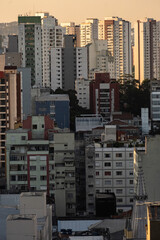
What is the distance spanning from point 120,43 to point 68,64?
30536mm

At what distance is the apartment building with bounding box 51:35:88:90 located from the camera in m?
73.8

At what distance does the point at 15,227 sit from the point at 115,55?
277 ft

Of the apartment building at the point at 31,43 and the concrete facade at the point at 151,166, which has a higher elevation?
the apartment building at the point at 31,43

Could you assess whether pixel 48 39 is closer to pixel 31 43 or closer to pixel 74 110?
pixel 31 43

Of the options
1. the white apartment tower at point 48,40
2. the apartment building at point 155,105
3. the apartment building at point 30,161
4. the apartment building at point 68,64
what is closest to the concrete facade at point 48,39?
the white apartment tower at point 48,40

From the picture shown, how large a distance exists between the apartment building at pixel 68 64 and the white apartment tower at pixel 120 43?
Answer: 2445cm

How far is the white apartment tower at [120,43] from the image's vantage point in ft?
334

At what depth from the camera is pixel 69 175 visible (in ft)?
108

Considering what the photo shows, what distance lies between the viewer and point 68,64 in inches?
2921

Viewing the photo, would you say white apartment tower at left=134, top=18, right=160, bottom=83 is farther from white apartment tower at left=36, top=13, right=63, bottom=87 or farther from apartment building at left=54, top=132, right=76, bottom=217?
apartment building at left=54, top=132, right=76, bottom=217

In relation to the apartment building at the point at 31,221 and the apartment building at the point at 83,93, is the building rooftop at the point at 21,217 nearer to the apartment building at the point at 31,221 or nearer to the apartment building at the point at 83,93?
the apartment building at the point at 31,221

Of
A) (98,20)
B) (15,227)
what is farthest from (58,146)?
(98,20)

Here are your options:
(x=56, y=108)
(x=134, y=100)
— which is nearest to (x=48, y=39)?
(x=134, y=100)

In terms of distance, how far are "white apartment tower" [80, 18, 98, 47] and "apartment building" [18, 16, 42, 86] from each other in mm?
33880
